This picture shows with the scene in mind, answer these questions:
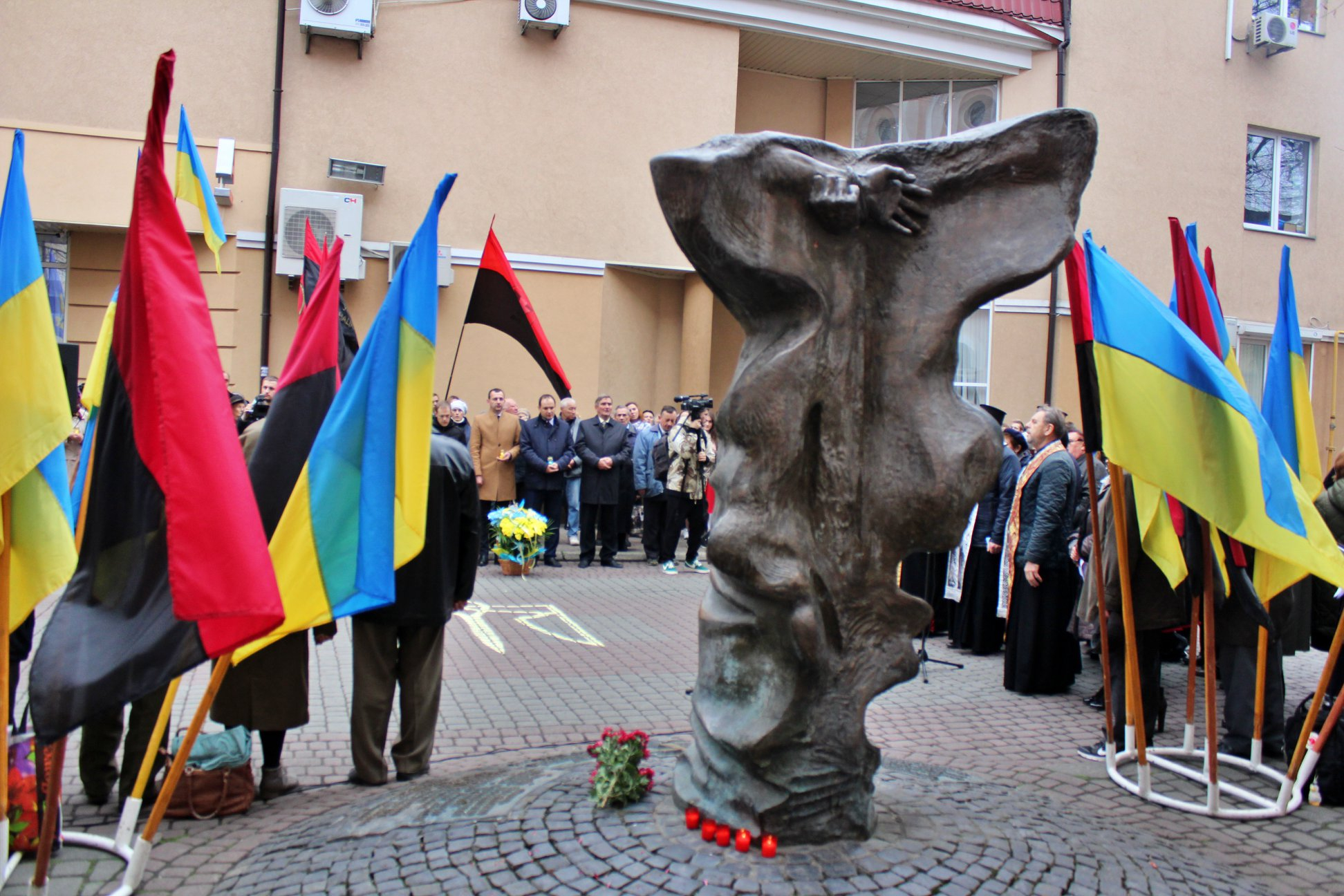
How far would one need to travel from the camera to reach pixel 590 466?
11922 millimetres

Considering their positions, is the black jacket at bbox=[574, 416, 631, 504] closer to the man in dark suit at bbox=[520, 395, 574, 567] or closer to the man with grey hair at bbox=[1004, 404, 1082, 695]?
the man in dark suit at bbox=[520, 395, 574, 567]

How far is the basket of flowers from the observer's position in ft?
36.1

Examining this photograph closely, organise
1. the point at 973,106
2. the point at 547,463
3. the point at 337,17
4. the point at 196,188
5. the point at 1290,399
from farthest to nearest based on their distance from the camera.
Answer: the point at 973,106
the point at 337,17
the point at 547,463
the point at 196,188
the point at 1290,399

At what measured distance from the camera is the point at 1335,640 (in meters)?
4.87

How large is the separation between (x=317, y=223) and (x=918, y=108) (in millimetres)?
9842

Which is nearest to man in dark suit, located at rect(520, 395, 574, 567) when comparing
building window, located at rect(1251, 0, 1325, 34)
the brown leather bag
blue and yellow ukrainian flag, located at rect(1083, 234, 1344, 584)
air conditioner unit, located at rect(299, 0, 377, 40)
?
air conditioner unit, located at rect(299, 0, 377, 40)

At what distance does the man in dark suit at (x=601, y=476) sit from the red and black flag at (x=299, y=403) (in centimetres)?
733

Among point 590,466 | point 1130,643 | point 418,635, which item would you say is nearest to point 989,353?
point 590,466

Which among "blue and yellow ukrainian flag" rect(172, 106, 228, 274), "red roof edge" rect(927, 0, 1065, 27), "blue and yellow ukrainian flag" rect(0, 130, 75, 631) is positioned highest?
"red roof edge" rect(927, 0, 1065, 27)

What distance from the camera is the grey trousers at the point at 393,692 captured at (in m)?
5.08

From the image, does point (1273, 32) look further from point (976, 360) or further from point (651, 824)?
point (651, 824)

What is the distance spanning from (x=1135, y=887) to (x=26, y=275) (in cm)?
429

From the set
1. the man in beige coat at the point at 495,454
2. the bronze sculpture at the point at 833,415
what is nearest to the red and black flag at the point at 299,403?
the bronze sculpture at the point at 833,415

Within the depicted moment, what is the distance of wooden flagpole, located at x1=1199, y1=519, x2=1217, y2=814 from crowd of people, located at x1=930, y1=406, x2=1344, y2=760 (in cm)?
11
